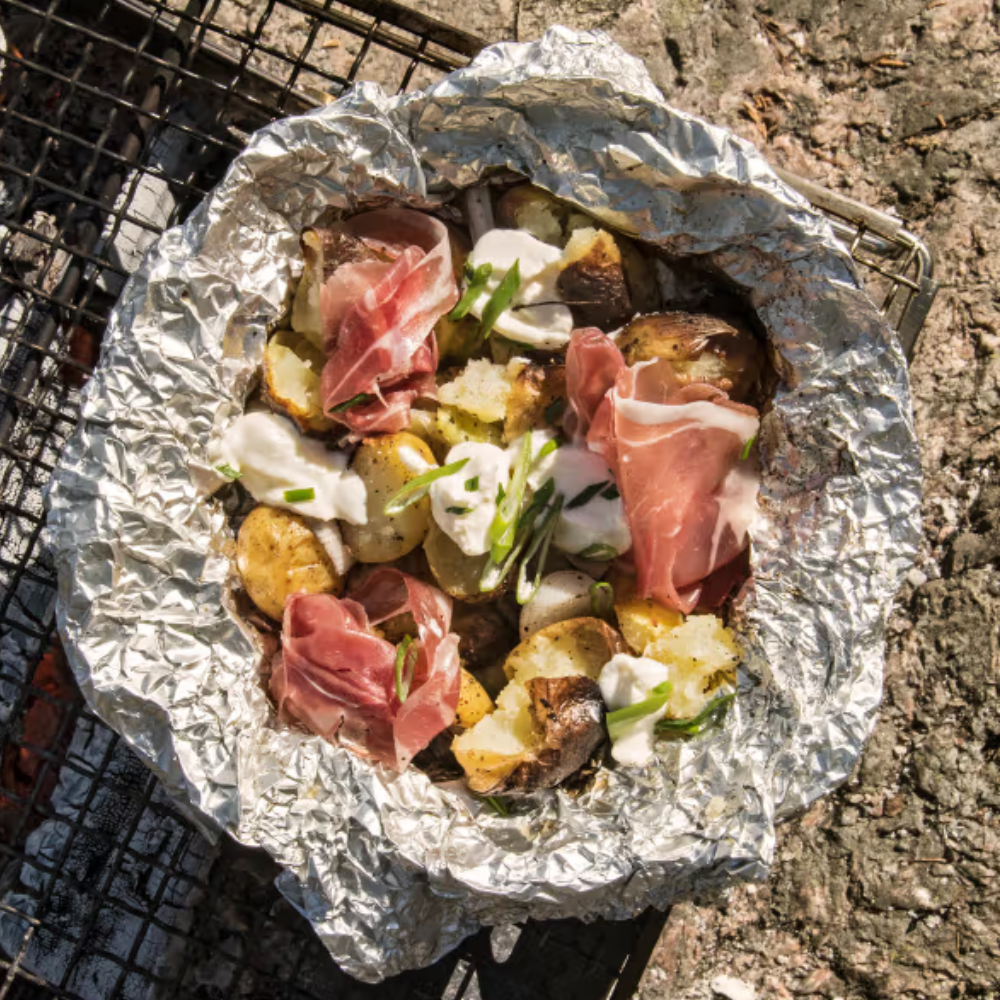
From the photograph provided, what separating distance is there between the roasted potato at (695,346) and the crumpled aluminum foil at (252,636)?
10 centimetres

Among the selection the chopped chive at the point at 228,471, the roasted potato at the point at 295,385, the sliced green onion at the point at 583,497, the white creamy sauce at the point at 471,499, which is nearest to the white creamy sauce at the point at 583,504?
the sliced green onion at the point at 583,497

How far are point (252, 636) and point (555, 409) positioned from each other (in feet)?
2.91

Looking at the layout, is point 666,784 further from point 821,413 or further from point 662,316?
point 662,316

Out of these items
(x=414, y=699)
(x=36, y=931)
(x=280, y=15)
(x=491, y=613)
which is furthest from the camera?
(x=280, y=15)

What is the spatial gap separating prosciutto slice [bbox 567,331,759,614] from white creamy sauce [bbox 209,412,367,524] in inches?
22.6

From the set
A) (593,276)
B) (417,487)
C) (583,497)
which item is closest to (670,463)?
(583,497)

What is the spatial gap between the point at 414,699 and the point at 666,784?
61 cm

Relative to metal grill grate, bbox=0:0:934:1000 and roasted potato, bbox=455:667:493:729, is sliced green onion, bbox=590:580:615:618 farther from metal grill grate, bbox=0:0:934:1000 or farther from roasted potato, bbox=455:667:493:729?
metal grill grate, bbox=0:0:934:1000

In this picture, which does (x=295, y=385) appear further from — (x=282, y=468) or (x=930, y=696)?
(x=930, y=696)

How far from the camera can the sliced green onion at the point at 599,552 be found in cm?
240

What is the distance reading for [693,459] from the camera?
2.39 metres

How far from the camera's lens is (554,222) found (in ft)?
8.09

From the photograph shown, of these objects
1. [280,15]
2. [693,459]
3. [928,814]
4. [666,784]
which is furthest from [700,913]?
[280,15]

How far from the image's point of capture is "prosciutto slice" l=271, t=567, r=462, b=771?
2.31m
